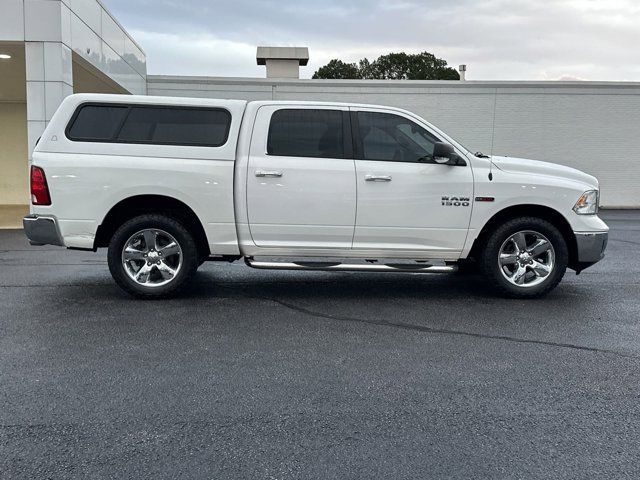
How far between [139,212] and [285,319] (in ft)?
6.93

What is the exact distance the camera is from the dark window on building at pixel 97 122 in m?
6.41

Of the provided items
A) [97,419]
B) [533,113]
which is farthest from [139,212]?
[533,113]

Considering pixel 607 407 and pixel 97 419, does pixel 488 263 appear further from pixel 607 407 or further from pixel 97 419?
pixel 97 419

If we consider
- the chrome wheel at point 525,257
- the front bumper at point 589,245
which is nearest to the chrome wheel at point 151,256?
the chrome wheel at point 525,257

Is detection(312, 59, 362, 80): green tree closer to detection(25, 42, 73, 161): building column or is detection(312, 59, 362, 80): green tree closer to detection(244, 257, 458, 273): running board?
detection(25, 42, 73, 161): building column

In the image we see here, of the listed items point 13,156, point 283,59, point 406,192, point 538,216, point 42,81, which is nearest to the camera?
point 406,192

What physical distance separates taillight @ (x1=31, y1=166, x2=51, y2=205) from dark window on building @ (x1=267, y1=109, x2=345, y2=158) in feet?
7.70

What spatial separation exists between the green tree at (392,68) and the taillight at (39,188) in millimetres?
57131

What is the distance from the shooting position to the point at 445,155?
638 centimetres

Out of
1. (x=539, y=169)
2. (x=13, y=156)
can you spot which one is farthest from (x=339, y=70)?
(x=539, y=169)

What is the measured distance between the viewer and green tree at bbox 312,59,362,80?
62.2 meters

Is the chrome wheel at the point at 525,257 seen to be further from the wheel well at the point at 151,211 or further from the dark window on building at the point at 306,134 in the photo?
the wheel well at the point at 151,211

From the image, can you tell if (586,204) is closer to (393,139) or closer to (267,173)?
(393,139)

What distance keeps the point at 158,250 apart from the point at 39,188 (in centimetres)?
137
